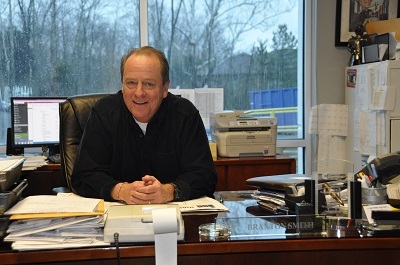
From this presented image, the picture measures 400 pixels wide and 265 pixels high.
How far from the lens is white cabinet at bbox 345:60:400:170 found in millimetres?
3598

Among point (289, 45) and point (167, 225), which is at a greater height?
point (289, 45)

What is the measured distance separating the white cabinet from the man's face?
6.43 ft

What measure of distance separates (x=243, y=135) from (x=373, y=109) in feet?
2.94

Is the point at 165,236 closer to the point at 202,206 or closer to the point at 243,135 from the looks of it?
the point at 202,206

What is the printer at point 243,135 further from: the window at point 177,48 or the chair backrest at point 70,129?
the chair backrest at point 70,129

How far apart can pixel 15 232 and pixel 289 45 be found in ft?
11.5

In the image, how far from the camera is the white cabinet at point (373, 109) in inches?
142

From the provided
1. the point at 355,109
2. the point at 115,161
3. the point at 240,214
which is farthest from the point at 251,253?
the point at 355,109

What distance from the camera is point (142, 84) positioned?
2.17m

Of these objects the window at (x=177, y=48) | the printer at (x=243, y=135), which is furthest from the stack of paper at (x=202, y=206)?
the window at (x=177, y=48)

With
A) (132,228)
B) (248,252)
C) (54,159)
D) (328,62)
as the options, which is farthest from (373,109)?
(132,228)

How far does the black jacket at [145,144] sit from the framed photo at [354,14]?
247 centimetres

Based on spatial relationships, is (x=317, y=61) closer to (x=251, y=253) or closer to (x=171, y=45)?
(x=171, y=45)

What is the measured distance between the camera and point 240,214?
1.67 meters
